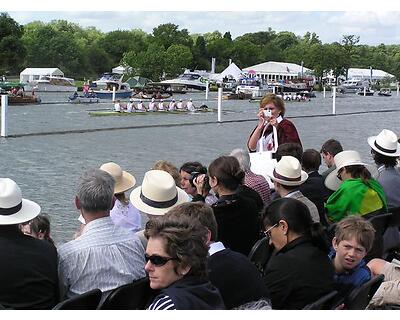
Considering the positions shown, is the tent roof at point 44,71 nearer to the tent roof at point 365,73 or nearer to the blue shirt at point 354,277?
the tent roof at point 365,73

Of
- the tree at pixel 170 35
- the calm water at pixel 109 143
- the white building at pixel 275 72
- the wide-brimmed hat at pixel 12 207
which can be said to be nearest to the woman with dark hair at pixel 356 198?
the wide-brimmed hat at pixel 12 207

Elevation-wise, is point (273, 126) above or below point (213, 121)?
above

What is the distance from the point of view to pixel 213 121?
32594 mm

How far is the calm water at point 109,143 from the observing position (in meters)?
13.3

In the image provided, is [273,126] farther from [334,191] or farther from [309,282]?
[309,282]

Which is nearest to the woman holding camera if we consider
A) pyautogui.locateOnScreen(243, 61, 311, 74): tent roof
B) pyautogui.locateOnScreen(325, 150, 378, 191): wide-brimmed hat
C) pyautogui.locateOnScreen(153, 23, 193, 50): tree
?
pyautogui.locateOnScreen(325, 150, 378, 191): wide-brimmed hat

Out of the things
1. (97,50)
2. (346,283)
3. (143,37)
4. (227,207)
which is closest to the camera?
(346,283)

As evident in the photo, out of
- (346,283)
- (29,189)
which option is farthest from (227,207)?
(29,189)

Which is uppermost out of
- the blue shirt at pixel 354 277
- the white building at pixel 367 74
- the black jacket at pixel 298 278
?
the black jacket at pixel 298 278

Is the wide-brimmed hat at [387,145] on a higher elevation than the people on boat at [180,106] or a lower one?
higher

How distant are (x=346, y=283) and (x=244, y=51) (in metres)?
133

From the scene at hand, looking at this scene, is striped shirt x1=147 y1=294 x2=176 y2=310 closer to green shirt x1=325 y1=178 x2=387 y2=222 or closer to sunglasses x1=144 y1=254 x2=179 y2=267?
sunglasses x1=144 y1=254 x2=179 y2=267

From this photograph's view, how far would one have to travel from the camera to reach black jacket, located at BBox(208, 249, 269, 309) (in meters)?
3.81

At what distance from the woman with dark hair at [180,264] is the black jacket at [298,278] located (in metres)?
0.88
